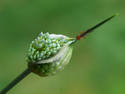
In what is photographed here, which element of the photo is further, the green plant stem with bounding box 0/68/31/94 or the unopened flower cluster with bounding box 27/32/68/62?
the unopened flower cluster with bounding box 27/32/68/62

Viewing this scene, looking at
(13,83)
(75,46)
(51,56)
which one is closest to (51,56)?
(51,56)

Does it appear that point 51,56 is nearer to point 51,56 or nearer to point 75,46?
point 51,56

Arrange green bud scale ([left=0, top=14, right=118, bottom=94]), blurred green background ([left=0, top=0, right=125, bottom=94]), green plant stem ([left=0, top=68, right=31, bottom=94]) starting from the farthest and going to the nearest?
1. blurred green background ([left=0, top=0, right=125, bottom=94])
2. green bud scale ([left=0, top=14, right=118, bottom=94])
3. green plant stem ([left=0, top=68, right=31, bottom=94])

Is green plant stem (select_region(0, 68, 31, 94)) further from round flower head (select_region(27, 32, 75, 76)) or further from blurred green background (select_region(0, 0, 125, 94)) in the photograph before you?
blurred green background (select_region(0, 0, 125, 94))

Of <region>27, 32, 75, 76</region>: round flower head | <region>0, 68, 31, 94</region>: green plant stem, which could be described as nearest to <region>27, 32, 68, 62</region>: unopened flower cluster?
<region>27, 32, 75, 76</region>: round flower head

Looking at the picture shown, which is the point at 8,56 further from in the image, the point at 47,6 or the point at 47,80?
the point at 47,6

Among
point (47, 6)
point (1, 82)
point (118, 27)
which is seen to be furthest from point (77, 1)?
point (1, 82)

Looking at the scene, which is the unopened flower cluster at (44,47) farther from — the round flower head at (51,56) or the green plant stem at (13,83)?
the green plant stem at (13,83)
